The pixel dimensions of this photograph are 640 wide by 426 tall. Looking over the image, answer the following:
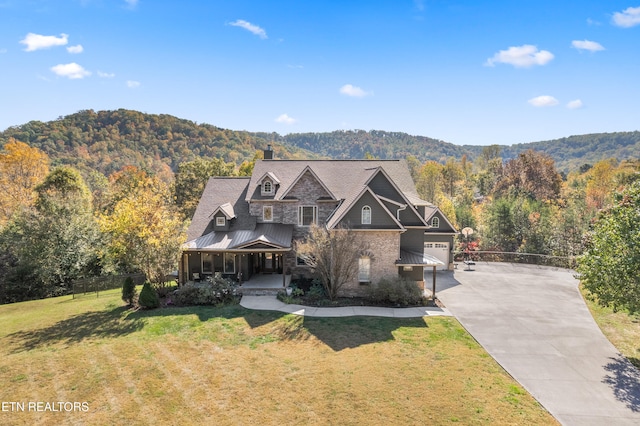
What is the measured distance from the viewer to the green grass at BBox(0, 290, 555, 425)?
11.3 meters

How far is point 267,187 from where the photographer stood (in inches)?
1085

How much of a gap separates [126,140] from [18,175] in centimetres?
6415

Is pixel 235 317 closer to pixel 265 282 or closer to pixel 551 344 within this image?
pixel 265 282

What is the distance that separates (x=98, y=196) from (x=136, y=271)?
24880 millimetres

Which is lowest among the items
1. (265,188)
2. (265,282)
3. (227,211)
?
(265,282)

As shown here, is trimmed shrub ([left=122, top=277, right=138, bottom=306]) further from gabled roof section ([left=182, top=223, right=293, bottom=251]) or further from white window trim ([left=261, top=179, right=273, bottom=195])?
white window trim ([left=261, top=179, right=273, bottom=195])

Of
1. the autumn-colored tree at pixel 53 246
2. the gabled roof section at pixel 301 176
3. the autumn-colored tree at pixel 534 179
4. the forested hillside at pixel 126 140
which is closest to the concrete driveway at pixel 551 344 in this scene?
the gabled roof section at pixel 301 176

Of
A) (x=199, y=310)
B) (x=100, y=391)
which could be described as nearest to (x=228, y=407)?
(x=100, y=391)

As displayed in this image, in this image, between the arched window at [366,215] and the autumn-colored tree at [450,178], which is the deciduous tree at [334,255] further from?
the autumn-colored tree at [450,178]

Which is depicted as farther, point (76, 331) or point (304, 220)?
point (304, 220)

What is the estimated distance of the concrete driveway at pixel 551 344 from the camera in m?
12.1

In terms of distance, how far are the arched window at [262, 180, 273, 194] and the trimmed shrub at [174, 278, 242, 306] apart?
8409 mm

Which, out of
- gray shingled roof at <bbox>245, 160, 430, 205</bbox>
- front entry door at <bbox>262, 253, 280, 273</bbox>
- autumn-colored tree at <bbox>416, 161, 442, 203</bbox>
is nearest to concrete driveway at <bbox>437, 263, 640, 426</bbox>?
gray shingled roof at <bbox>245, 160, 430, 205</bbox>

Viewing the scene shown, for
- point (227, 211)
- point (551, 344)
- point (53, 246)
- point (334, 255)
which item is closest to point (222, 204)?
point (227, 211)
